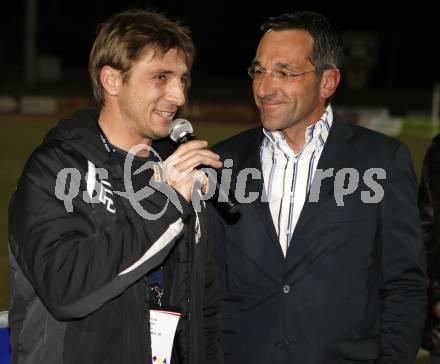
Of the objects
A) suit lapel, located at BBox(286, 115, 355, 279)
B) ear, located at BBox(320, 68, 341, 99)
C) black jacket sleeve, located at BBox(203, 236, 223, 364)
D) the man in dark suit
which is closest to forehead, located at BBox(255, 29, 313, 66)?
the man in dark suit

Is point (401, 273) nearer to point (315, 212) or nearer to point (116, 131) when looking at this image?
point (315, 212)

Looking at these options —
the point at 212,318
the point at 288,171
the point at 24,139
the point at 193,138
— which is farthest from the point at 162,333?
the point at 24,139

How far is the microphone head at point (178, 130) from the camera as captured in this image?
2.88 metres

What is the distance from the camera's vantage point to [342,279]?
3.17 m

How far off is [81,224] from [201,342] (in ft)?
2.22

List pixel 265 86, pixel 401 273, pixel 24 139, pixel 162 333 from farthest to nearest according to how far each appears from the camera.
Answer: pixel 24 139
pixel 265 86
pixel 401 273
pixel 162 333

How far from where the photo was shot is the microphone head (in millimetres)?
2885

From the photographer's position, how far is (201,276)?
2.91 metres

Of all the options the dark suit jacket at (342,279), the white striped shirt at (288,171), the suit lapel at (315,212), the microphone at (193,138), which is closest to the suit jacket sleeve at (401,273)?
the dark suit jacket at (342,279)

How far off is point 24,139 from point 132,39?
16.0 m

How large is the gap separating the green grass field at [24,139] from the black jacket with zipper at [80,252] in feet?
16.7

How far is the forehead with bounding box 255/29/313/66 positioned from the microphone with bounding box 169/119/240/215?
0.58 m

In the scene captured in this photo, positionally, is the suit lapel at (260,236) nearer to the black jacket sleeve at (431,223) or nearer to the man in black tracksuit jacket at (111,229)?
the man in black tracksuit jacket at (111,229)

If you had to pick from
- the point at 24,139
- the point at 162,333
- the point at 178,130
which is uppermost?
the point at 24,139
